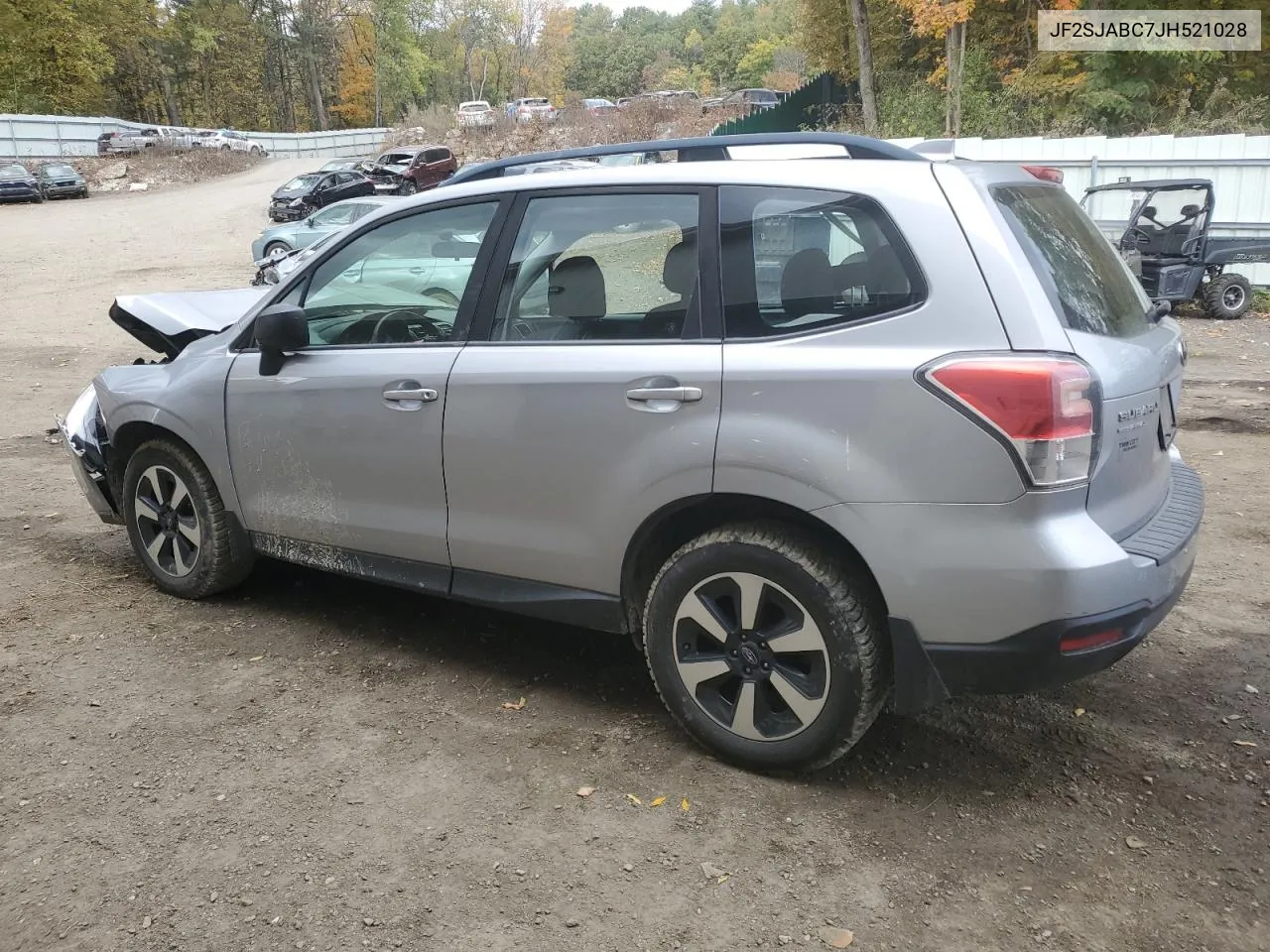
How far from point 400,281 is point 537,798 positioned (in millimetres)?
2000

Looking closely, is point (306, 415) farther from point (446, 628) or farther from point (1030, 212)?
point (1030, 212)

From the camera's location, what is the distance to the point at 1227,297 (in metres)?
13.5

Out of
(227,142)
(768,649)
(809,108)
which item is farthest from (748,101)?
(768,649)

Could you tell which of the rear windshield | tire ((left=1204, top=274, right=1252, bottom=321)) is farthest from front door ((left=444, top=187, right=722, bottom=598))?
tire ((left=1204, top=274, right=1252, bottom=321))

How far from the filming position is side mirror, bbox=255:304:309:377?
4.00m

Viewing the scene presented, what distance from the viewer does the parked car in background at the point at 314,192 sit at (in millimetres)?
27750

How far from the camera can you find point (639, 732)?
359 centimetres

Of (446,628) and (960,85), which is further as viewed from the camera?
(960,85)

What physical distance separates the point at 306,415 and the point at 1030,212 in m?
2.66

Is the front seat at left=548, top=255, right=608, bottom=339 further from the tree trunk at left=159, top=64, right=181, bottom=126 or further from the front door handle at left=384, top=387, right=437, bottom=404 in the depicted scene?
the tree trunk at left=159, top=64, right=181, bottom=126

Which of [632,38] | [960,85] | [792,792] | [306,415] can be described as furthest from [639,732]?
[632,38]

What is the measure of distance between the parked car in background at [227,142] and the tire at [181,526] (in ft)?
152

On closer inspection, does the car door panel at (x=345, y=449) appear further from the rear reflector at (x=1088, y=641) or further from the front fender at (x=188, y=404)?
the rear reflector at (x=1088, y=641)

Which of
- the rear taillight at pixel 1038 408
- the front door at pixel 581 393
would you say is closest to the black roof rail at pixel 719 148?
the front door at pixel 581 393
